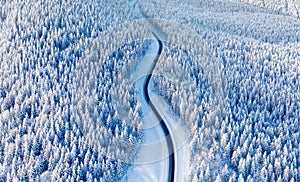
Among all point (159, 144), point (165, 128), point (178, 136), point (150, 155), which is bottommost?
point (150, 155)

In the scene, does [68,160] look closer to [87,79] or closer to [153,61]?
[87,79]

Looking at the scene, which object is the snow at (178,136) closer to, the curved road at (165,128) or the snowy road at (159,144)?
the snowy road at (159,144)

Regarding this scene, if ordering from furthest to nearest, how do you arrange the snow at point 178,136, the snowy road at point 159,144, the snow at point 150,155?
the snow at point 178,136
the snowy road at point 159,144
the snow at point 150,155

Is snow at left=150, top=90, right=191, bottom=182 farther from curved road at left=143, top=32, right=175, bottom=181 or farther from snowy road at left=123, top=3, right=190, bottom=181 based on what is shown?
curved road at left=143, top=32, right=175, bottom=181

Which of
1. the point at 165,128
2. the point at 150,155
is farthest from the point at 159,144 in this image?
the point at 165,128

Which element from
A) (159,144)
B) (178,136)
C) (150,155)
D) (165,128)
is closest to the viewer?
(150,155)

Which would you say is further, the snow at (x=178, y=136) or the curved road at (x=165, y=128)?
the curved road at (x=165, y=128)

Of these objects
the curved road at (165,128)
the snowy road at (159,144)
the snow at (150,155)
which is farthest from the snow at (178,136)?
the snow at (150,155)

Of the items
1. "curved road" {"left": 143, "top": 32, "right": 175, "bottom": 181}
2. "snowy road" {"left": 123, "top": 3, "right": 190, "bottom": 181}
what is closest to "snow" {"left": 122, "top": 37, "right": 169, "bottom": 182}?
"snowy road" {"left": 123, "top": 3, "right": 190, "bottom": 181}

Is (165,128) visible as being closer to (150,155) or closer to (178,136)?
(178,136)

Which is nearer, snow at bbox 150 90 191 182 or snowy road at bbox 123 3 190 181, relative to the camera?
snowy road at bbox 123 3 190 181

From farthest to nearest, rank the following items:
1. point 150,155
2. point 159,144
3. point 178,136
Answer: point 178,136 < point 159,144 < point 150,155
